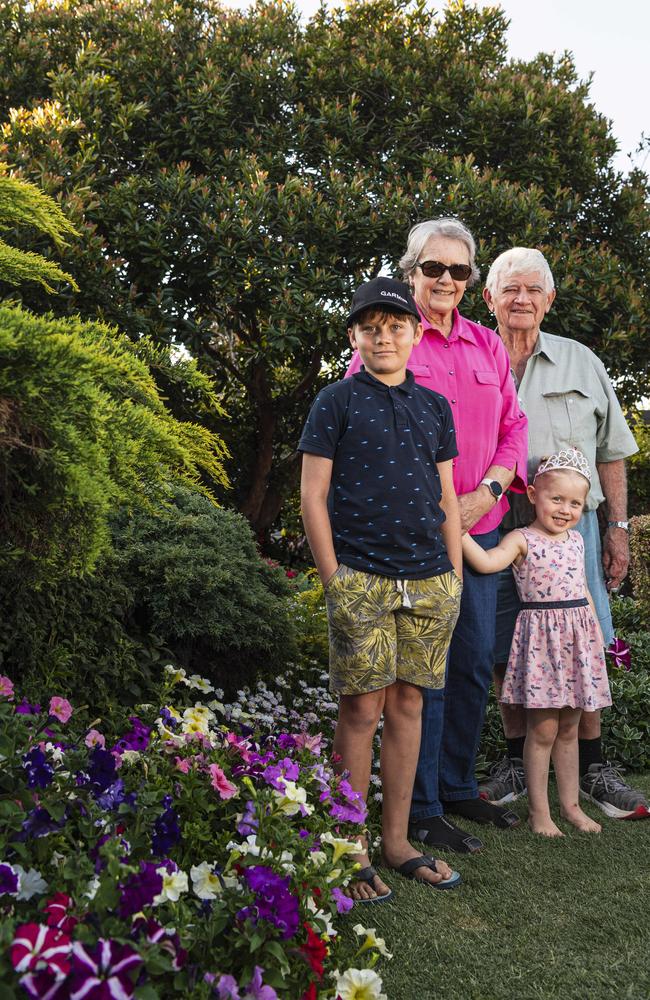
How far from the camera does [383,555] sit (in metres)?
2.91

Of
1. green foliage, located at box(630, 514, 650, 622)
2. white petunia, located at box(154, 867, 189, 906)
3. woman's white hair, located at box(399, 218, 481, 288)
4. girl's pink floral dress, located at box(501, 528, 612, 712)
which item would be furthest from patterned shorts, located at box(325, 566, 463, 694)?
green foliage, located at box(630, 514, 650, 622)

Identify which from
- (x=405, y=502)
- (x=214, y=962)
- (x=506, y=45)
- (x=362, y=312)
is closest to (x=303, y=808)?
(x=214, y=962)

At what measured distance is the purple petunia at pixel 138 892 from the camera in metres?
1.77

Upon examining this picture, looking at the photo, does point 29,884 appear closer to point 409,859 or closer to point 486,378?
point 409,859

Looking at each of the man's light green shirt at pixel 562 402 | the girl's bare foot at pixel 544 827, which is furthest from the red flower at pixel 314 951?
the man's light green shirt at pixel 562 402

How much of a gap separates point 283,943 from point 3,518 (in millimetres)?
1162

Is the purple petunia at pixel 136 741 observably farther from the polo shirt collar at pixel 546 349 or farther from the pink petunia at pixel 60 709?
the polo shirt collar at pixel 546 349

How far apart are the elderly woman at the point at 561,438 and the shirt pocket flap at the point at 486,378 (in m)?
0.48

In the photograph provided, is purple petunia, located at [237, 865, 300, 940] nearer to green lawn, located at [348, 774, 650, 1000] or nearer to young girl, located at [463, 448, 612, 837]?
green lawn, located at [348, 774, 650, 1000]

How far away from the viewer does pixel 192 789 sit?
243cm

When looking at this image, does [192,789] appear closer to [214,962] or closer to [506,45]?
[214,962]

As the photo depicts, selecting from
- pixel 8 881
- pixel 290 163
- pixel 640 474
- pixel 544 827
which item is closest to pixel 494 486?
pixel 544 827

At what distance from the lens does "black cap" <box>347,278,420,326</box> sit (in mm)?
2941

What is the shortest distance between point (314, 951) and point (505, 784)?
7.46 feet
